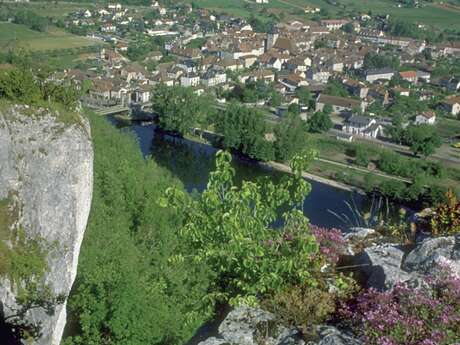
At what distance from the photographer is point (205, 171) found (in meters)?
17.2

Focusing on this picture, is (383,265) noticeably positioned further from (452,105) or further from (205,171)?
(452,105)

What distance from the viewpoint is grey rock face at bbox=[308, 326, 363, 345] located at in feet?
8.05

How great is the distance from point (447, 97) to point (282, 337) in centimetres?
2842

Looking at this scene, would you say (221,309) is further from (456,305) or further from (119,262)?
(119,262)

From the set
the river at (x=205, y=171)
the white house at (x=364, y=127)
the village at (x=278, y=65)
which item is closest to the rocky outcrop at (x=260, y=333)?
the river at (x=205, y=171)

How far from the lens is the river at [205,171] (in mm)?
14487

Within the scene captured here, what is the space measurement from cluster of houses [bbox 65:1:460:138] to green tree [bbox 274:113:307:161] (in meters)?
4.61

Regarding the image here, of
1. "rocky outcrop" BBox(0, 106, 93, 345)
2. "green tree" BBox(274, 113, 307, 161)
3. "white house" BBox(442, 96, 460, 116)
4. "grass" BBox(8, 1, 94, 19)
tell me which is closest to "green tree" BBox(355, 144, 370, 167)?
"green tree" BBox(274, 113, 307, 161)

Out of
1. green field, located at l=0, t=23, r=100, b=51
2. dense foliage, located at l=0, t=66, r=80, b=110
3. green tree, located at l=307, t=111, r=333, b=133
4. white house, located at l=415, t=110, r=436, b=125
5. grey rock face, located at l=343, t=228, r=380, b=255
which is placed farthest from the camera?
green field, located at l=0, t=23, r=100, b=51

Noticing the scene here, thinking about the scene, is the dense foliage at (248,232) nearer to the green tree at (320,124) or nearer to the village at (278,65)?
the village at (278,65)

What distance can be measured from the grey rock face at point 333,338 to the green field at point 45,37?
33333 millimetres

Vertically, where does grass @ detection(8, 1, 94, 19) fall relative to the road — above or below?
above

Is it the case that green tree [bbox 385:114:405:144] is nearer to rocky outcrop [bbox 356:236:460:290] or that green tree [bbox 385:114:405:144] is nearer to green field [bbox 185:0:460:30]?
rocky outcrop [bbox 356:236:460:290]

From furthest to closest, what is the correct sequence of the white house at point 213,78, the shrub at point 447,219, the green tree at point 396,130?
the white house at point 213,78 < the green tree at point 396,130 < the shrub at point 447,219
